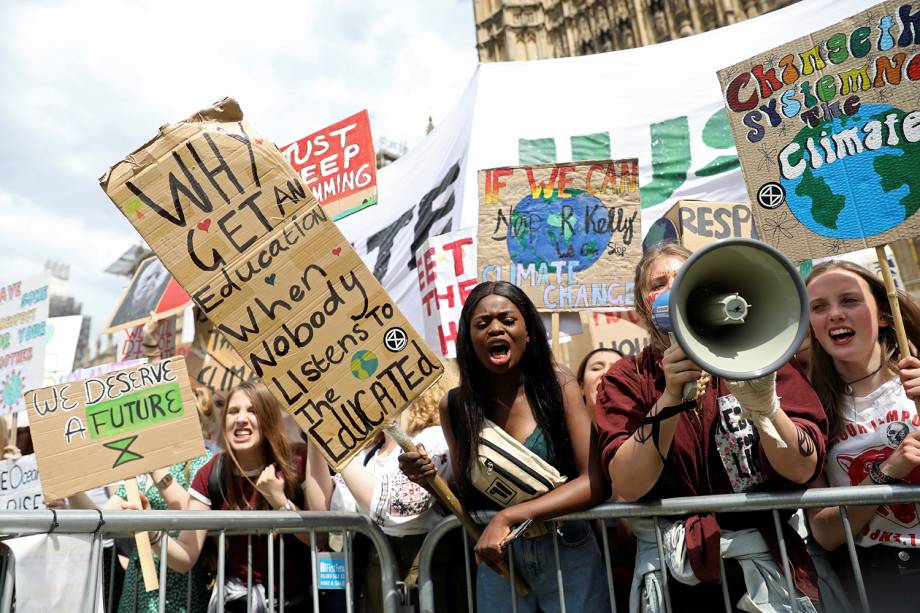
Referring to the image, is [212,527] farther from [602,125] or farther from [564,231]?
[602,125]

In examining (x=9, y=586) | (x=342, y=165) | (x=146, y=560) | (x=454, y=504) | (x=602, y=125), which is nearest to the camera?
(x=9, y=586)

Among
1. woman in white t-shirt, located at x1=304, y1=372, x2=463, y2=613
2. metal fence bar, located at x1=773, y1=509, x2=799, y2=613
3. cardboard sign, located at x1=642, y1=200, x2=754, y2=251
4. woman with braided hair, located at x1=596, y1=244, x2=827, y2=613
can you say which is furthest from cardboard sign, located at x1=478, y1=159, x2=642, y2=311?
metal fence bar, located at x1=773, y1=509, x2=799, y2=613

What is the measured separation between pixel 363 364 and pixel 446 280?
2680 millimetres

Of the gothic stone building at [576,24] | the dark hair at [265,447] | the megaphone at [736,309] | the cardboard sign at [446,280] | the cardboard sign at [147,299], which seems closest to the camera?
the megaphone at [736,309]

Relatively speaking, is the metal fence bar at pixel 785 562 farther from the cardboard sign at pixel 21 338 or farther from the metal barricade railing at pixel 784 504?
the cardboard sign at pixel 21 338

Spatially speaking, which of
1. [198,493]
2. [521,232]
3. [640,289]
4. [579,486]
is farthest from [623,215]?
[198,493]

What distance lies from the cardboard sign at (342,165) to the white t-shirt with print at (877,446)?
13.3ft

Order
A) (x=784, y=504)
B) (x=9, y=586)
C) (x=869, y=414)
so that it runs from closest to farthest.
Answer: (x=9, y=586) → (x=784, y=504) → (x=869, y=414)

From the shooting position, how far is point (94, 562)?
201cm

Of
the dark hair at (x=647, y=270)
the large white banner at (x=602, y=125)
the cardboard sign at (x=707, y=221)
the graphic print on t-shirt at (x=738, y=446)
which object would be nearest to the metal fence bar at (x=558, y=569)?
the graphic print on t-shirt at (x=738, y=446)

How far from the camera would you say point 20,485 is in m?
4.24

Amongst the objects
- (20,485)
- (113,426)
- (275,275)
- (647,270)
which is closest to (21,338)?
(20,485)

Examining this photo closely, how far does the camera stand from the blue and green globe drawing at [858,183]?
2.25m

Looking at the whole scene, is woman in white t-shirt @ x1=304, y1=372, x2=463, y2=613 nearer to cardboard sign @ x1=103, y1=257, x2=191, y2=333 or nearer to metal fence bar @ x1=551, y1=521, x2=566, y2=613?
metal fence bar @ x1=551, y1=521, x2=566, y2=613
